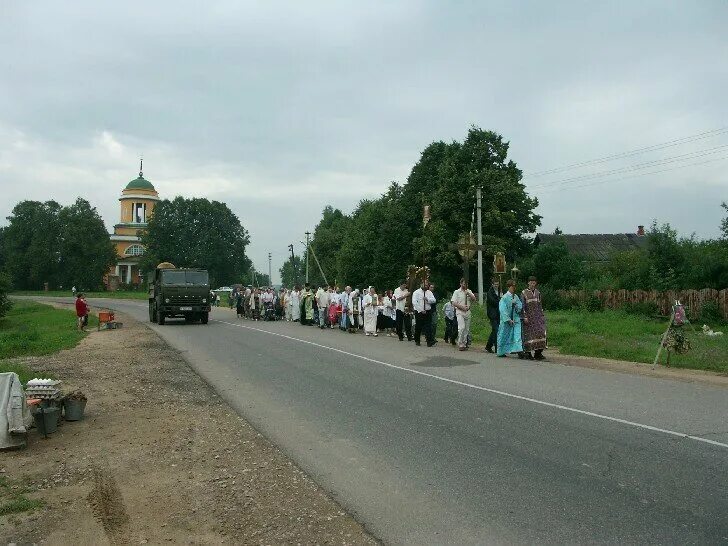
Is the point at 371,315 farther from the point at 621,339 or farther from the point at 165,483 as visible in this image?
the point at 165,483

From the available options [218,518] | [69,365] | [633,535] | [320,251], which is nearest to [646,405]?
[633,535]

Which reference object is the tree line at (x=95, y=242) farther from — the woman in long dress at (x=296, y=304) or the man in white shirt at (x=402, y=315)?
the man in white shirt at (x=402, y=315)

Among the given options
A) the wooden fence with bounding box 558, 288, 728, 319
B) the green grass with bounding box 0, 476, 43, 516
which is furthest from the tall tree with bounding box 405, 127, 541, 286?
the green grass with bounding box 0, 476, 43, 516

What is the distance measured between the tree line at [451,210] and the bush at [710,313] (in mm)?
14896

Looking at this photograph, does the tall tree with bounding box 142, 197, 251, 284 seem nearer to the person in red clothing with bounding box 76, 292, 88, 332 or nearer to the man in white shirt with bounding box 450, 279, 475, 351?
the person in red clothing with bounding box 76, 292, 88, 332

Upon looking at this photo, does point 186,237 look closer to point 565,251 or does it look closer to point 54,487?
point 565,251

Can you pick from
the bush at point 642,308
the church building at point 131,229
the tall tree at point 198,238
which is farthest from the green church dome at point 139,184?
the bush at point 642,308

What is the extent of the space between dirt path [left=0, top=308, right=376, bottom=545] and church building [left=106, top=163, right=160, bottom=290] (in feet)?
308

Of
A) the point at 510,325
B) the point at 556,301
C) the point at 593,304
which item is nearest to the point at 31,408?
the point at 510,325

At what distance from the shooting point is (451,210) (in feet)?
155

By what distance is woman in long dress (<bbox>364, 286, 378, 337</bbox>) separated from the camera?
24.3m

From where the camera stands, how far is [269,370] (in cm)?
1379

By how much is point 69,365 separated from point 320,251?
234 feet

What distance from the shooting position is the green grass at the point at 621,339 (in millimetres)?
14656
